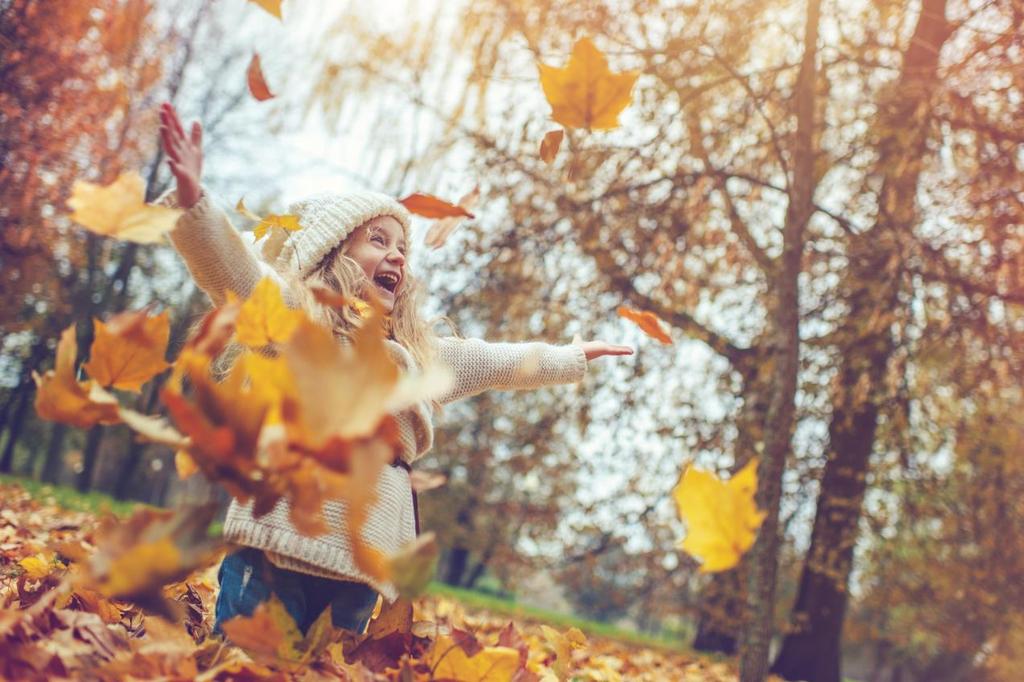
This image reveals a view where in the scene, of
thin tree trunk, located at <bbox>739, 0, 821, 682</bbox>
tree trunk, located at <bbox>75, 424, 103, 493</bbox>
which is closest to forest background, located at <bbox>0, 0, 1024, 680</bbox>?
thin tree trunk, located at <bbox>739, 0, 821, 682</bbox>

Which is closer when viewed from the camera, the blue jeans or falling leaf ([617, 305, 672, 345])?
the blue jeans

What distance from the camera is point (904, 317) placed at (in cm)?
489

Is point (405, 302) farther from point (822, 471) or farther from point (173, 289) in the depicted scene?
point (173, 289)

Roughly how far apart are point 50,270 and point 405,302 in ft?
46.5

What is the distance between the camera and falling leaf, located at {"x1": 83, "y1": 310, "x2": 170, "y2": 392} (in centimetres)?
109

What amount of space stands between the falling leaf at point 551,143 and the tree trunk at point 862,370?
2.51 metres

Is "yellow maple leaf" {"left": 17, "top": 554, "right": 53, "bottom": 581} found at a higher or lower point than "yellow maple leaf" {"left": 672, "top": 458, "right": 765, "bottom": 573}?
lower

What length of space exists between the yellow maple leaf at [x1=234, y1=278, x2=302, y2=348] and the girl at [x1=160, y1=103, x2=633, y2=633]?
6 cm

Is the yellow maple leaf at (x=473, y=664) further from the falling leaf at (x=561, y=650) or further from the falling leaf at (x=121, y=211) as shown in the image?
the falling leaf at (x=121, y=211)

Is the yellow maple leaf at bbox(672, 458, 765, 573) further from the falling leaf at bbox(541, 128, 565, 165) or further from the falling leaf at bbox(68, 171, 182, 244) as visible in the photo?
the falling leaf at bbox(541, 128, 565, 165)

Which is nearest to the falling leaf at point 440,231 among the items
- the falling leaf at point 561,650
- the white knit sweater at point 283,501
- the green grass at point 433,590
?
the white knit sweater at point 283,501

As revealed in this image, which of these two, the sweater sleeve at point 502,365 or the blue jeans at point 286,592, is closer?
the blue jeans at point 286,592

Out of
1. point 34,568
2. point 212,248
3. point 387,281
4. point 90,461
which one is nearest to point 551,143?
point 387,281

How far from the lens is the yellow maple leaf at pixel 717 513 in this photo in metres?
1.09
